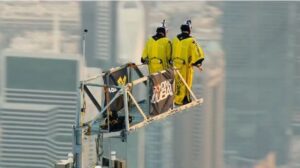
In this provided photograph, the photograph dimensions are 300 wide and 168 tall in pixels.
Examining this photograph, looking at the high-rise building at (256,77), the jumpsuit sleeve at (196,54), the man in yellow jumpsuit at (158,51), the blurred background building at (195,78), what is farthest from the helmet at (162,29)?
the high-rise building at (256,77)

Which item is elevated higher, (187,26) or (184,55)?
(187,26)

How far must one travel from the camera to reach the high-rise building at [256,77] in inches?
4525

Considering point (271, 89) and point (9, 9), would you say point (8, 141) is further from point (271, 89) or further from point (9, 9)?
point (271, 89)

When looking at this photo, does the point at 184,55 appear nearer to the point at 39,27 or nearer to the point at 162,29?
the point at 162,29

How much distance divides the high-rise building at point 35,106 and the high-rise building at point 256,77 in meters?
23.7

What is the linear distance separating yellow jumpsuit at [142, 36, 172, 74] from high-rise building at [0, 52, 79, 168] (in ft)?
288

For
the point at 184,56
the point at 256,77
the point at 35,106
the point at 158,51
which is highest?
the point at 256,77

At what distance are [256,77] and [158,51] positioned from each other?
10909 cm

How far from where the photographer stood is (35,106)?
109938 mm

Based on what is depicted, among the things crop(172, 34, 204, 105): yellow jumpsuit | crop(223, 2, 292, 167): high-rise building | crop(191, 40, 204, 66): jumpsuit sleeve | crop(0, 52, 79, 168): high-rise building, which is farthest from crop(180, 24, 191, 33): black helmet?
crop(223, 2, 292, 167): high-rise building

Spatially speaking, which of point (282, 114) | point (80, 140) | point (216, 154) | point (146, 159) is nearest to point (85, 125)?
point (80, 140)

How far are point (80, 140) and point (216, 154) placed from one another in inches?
3757

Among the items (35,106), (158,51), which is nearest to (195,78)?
(35,106)

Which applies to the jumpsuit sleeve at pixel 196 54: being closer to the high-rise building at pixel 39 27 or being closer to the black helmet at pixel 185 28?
the black helmet at pixel 185 28
